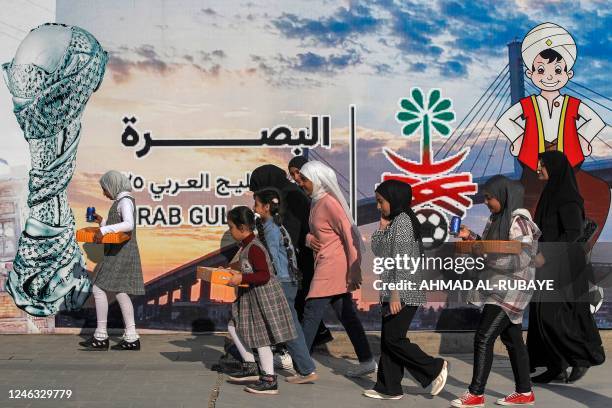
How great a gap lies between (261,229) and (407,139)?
2472mm

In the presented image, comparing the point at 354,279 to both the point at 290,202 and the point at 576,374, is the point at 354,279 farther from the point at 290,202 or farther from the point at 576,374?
the point at 576,374

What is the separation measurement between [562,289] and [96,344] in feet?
12.8

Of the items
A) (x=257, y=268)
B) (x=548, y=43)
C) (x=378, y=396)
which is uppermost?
(x=548, y=43)

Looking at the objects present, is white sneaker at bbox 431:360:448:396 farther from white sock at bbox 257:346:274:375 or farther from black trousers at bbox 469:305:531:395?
white sock at bbox 257:346:274:375

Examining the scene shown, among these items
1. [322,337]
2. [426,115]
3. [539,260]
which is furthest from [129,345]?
[539,260]

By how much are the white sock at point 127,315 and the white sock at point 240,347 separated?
5.07 ft

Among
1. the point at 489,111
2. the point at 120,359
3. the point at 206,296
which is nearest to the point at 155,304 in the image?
the point at 206,296

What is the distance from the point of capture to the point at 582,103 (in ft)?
33.2

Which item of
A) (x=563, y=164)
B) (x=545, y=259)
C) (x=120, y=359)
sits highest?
(x=563, y=164)

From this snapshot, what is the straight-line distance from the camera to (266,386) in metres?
7.46

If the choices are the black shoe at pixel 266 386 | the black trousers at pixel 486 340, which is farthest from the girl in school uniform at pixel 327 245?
the black trousers at pixel 486 340

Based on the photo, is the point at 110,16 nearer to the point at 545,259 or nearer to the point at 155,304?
the point at 155,304

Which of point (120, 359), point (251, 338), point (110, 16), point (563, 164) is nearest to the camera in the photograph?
point (251, 338)

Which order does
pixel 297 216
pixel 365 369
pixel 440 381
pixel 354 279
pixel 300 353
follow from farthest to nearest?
pixel 297 216
pixel 365 369
pixel 354 279
pixel 300 353
pixel 440 381
